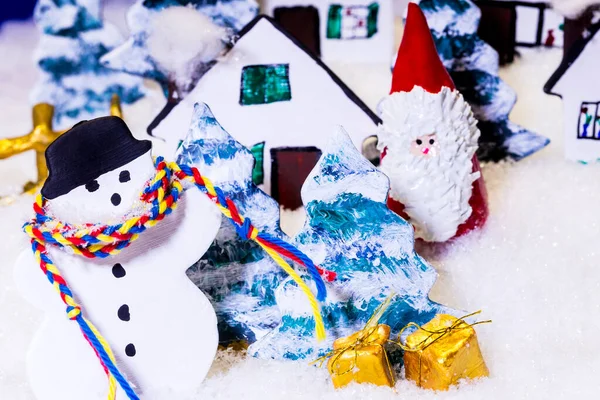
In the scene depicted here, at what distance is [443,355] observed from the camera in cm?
81

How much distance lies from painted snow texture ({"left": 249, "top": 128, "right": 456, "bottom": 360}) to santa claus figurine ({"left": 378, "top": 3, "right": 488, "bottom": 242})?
173mm

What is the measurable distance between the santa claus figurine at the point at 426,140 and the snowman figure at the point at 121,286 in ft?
1.09

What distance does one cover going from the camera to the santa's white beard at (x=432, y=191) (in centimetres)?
105

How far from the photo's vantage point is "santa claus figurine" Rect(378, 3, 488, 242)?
3.39ft

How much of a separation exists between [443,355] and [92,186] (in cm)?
44

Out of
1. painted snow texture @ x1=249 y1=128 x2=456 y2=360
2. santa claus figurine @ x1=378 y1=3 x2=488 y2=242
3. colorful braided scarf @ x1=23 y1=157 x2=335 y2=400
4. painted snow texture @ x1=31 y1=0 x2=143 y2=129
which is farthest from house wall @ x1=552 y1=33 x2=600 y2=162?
painted snow texture @ x1=31 y1=0 x2=143 y2=129

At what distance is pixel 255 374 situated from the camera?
89 centimetres

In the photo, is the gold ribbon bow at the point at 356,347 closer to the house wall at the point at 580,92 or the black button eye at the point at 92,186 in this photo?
the black button eye at the point at 92,186

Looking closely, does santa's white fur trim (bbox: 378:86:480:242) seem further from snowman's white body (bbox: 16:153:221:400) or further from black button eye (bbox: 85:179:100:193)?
black button eye (bbox: 85:179:100:193)

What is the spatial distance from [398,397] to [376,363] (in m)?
0.05

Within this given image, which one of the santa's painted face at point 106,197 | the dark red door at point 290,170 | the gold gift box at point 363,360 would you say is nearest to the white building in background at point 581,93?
the dark red door at point 290,170

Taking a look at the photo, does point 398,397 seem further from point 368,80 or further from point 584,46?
point 368,80

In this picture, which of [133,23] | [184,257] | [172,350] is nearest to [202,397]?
[172,350]

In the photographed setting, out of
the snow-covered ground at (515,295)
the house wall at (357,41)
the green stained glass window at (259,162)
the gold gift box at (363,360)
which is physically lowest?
the snow-covered ground at (515,295)
